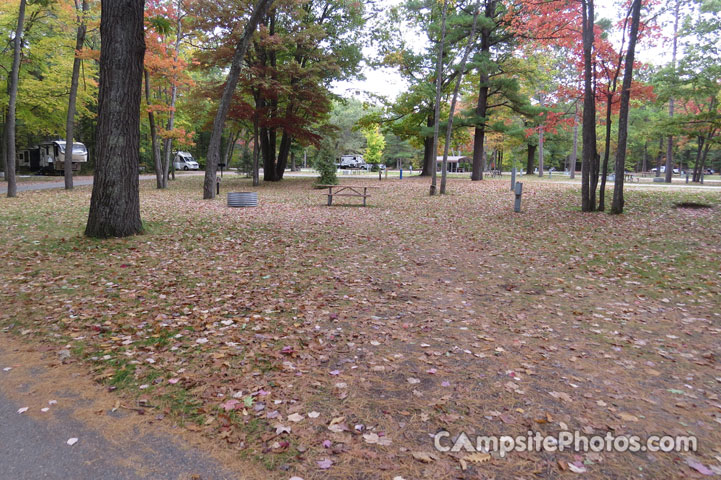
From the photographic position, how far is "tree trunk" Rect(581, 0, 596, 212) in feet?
38.5

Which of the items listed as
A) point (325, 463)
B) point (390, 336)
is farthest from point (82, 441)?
point (390, 336)

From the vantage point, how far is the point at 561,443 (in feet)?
8.86

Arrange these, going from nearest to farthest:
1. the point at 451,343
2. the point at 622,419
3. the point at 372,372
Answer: the point at 622,419 < the point at 372,372 < the point at 451,343

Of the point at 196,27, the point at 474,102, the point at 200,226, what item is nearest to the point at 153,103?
the point at 196,27

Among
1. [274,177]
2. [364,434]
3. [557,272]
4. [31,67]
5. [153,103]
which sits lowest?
[364,434]

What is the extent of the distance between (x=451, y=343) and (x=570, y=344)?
1224 millimetres

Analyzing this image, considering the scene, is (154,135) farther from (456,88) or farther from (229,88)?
(456,88)

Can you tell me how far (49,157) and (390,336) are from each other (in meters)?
36.1

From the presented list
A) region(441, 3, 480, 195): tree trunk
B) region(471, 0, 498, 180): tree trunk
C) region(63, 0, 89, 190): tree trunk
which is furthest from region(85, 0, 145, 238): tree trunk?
region(471, 0, 498, 180): tree trunk

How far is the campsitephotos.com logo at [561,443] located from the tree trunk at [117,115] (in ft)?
24.7

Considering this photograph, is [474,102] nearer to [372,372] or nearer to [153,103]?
[153,103]

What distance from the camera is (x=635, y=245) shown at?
27.5 feet

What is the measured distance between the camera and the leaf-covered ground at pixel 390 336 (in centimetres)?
275

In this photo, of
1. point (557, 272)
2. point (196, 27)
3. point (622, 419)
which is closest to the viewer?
point (622, 419)
